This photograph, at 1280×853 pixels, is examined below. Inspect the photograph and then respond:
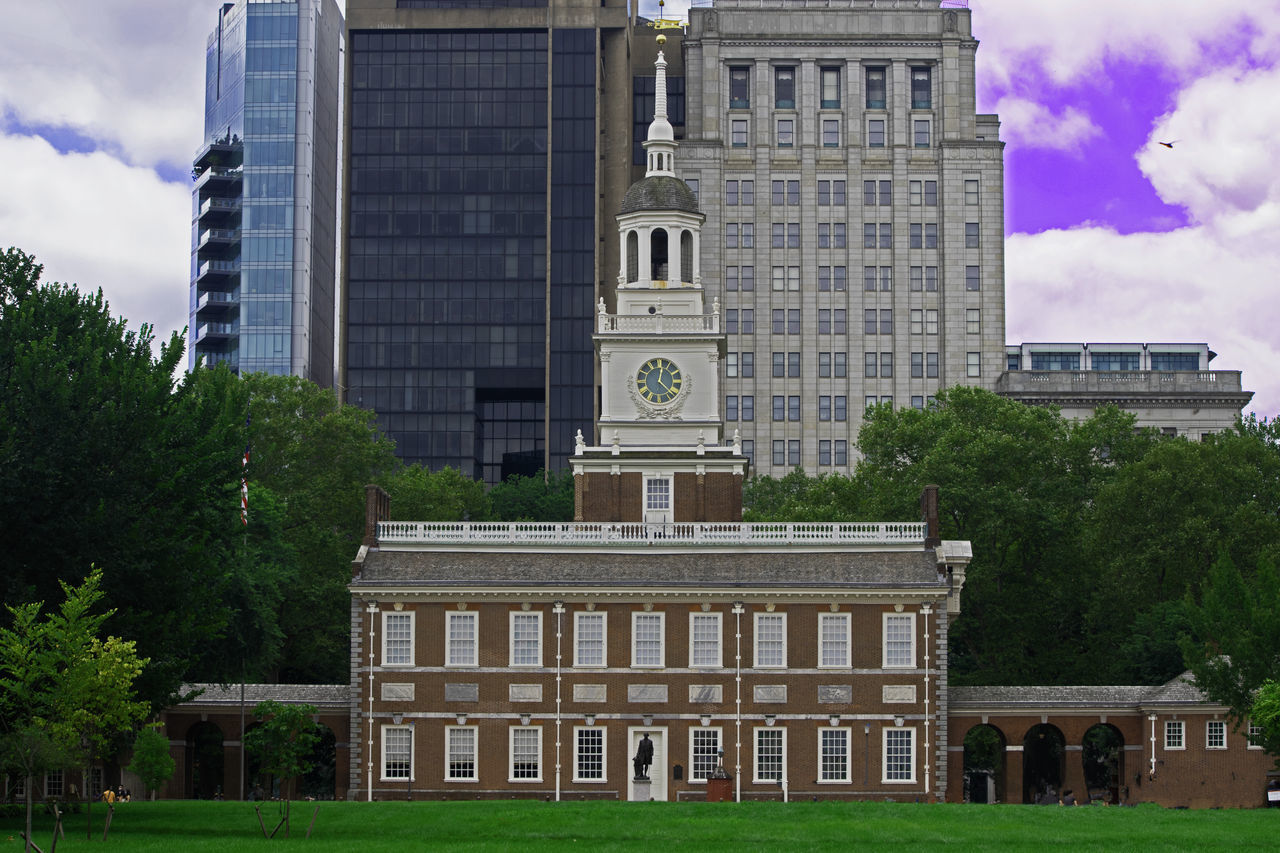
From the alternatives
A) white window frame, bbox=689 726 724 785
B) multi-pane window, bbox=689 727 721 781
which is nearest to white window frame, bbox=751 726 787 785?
white window frame, bbox=689 726 724 785

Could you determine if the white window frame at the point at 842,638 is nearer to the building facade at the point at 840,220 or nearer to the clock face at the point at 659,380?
the clock face at the point at 659,380

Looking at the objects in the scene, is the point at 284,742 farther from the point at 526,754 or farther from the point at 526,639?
the point at 526,639

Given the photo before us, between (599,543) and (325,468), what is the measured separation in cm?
3685

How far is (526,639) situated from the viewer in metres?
71.8

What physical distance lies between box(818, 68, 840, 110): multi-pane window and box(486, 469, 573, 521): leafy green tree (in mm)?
52459

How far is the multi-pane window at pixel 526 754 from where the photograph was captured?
2798 inches

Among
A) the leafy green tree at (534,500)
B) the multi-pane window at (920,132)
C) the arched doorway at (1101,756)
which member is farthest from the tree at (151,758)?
the multi-pane window at (920,132)

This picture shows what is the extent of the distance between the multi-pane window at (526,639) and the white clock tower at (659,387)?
21.4 ft

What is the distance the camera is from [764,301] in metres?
180

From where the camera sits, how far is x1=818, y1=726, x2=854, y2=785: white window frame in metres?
70.8

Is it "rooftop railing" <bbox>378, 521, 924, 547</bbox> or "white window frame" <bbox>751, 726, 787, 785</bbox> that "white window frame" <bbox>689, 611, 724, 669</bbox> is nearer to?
"white window frame" <bbox>751, 726, 787, 785</bbox>

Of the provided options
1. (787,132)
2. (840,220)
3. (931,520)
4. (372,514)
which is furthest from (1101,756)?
(787,132)

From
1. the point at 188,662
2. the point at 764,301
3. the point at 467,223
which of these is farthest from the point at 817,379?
the point at 188,662

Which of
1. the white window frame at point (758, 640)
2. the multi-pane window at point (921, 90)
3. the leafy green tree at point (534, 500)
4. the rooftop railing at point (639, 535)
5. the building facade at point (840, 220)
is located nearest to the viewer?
the white window frame at point (758, 640)
